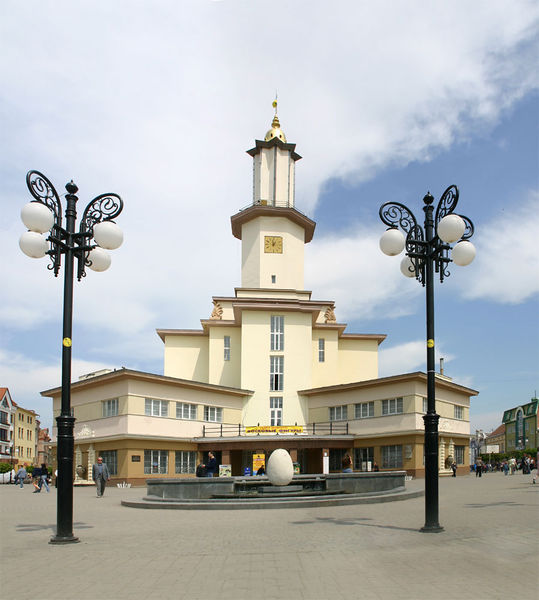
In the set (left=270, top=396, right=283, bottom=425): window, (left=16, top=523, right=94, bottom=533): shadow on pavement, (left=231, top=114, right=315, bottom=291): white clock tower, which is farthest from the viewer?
(left=231, top=114, right=315, bottom=291): white clock tower

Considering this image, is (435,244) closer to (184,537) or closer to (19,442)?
(184,537)

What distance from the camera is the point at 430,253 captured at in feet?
40.5

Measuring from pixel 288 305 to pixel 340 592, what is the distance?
124ft

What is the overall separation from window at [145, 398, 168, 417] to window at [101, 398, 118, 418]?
5.95 feet

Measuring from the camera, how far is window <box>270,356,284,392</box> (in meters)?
44.5

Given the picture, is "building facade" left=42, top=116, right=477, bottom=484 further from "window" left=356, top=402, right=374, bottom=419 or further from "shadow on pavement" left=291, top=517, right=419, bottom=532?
"shadow on pavement" left=291, top=517, right=419, bottom=532

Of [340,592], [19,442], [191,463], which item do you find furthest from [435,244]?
[19,442]

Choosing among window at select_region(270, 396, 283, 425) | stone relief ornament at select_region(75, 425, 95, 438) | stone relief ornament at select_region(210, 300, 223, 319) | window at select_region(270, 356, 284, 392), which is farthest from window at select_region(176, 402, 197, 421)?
stone relief ornament at select_region(210, 300, 223, 319)

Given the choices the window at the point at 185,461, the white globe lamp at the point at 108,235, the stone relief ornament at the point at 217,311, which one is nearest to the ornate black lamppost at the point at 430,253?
the white globe lamp at the point at 108,235

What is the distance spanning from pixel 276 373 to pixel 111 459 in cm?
1350

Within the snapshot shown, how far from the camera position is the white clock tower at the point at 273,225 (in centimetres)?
4893

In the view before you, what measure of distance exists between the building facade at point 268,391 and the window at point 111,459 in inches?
2.3

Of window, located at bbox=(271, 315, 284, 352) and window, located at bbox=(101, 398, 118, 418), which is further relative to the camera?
window, located at bbox=(271, 315, 284, 352)

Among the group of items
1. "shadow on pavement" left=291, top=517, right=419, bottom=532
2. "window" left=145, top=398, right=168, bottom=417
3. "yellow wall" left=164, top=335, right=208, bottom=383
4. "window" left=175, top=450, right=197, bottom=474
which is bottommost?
"window" left=175, top=450, right=197, bottom=474
